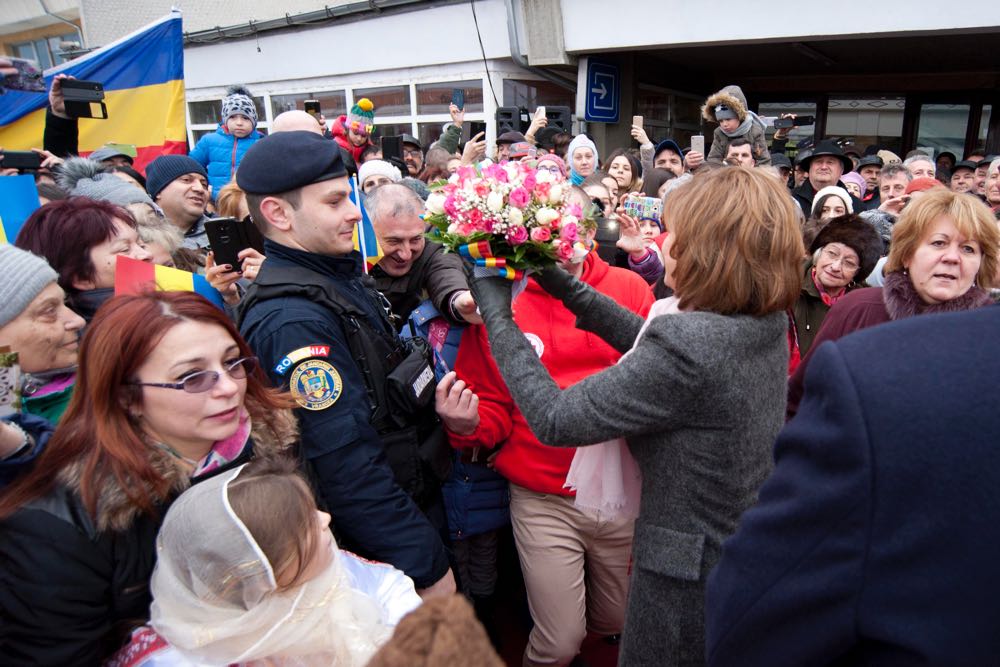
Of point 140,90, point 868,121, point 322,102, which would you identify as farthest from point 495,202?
point 868,121

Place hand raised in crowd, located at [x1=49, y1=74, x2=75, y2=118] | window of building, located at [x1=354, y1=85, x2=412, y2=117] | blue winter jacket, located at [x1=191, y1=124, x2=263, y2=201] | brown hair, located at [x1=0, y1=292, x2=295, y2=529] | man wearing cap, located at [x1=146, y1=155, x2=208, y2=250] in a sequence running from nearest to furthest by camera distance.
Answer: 1. brown hair, located at [x1=0, y1=292, x2=295, y2=529]
2. man wearing cap, located at [x1=146, y1=155, x2=208, y2=250]
3. hand raised in crowd, located at [x1=49, y1=74, x2=75, y2=118]
4. blue winter jacket, located at [x1=191, y1=124, x2=263, y2=201]
5. window of building, located at [x1=354, y1=85, x2=412, y2=117]

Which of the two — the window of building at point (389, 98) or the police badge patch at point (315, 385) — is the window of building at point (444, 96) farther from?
the police badge patch at point (315, 385)

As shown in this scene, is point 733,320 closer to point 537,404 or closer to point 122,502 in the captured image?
point 537,404

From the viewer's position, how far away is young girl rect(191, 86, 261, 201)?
19.5ft

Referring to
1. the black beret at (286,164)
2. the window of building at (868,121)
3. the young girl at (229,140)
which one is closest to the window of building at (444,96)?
the young girl at (229,140)

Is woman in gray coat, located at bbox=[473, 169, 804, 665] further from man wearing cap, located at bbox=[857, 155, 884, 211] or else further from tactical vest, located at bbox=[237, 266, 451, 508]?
man wearing cap, located at bbox=[857, 155, 884, 211]

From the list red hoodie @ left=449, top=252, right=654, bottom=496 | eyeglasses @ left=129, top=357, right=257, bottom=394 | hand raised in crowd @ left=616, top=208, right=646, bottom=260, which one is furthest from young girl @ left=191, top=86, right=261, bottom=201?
eyeglasses @ left=129, top=357, right=257, bottom=394

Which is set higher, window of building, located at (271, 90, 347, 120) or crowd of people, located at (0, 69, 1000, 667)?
window of building, located at (271, 90, 347, 120)

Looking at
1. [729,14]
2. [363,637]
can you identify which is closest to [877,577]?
[363,637]

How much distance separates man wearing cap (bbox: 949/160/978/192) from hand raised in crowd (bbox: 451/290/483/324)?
6.94 m

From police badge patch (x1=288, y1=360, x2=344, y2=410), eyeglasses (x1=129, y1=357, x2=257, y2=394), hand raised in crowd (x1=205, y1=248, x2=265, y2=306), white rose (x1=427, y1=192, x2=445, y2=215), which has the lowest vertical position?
police badge patch (x1=288, y1=360, x2=344, y2=410)

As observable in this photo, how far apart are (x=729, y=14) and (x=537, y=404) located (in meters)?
8.66

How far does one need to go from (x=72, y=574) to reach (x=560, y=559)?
5.13 feet

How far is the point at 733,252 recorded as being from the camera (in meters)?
1.51
